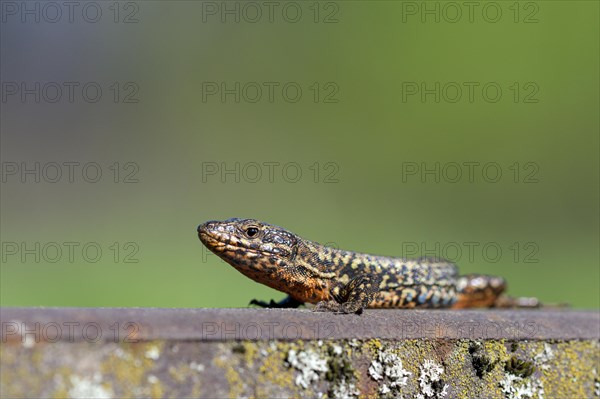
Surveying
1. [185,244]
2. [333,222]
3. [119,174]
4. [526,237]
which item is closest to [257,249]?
[185,244]

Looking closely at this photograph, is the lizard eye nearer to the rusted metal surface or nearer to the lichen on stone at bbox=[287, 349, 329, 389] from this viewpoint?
the rusted metal surface

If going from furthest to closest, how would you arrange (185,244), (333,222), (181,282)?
(333,222) < (185,244) < (181,282)

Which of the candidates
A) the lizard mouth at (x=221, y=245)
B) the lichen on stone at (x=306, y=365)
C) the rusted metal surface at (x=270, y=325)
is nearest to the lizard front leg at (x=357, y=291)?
the lizard mouth at (x=221, y=245)

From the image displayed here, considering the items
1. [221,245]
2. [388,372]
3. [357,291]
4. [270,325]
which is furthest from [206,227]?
[388,372]

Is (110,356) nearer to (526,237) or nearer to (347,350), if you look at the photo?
(347,350)

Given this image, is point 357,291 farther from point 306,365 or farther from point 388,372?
point 306,365

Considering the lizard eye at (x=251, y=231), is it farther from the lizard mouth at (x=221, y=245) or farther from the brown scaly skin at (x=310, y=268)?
the lizard mouth at (x=221, y=245)

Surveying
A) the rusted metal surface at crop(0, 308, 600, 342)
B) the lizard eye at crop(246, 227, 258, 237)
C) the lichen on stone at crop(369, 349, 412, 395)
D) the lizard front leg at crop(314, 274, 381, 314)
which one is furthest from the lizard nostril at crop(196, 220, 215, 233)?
the lichen on stone at crop(369, 349, 412, 395)
